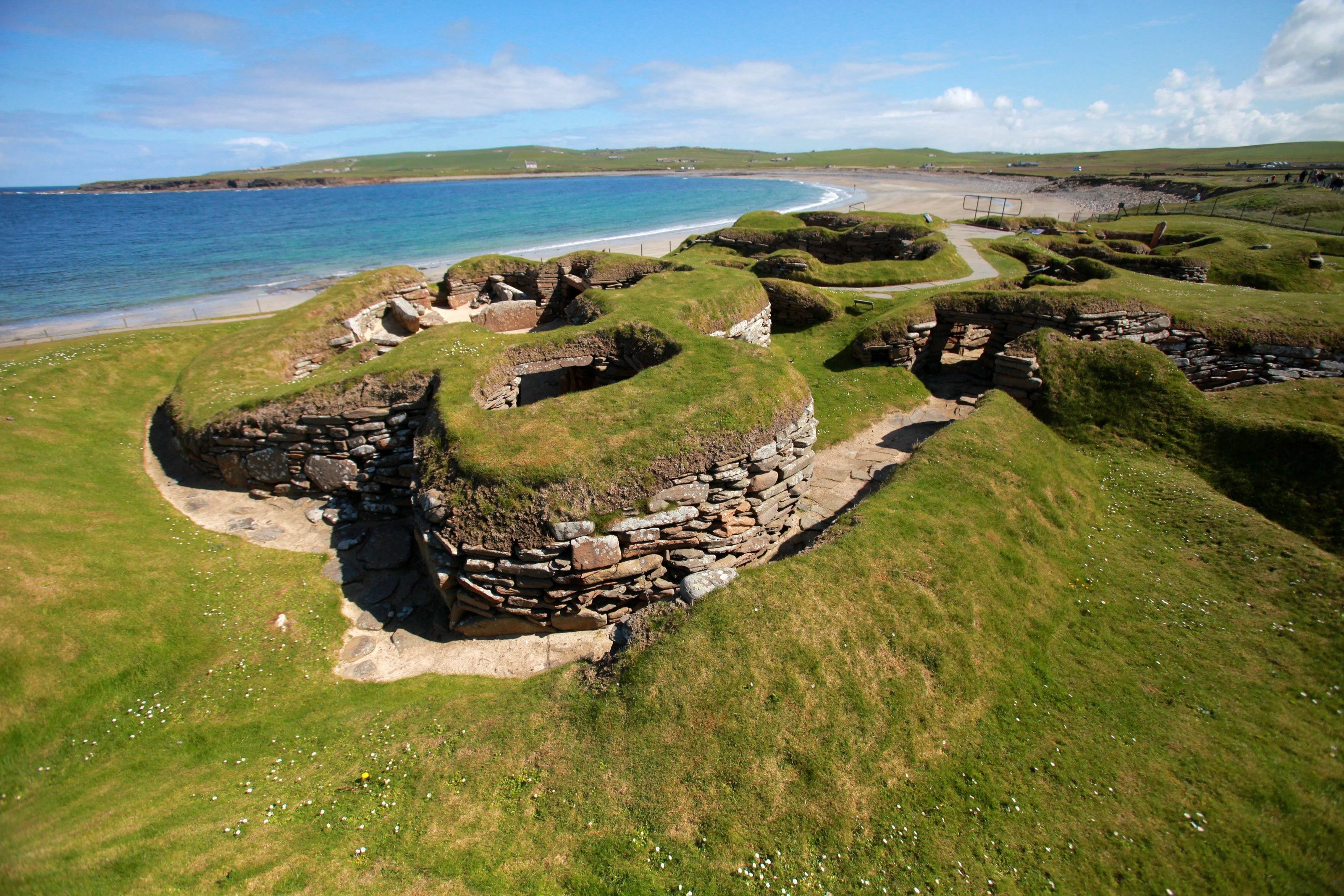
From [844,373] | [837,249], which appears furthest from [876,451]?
[837,249]

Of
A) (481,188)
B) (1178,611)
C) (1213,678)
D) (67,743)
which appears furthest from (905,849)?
(481,188)

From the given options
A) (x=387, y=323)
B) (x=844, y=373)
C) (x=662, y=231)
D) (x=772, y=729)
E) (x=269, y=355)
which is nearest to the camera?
(x=772, y=729)

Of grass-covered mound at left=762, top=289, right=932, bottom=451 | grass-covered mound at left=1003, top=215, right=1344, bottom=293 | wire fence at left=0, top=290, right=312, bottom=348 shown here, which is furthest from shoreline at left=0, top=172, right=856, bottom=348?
grass-covered mound at left=1003, top=215, right=1344, bottom=293

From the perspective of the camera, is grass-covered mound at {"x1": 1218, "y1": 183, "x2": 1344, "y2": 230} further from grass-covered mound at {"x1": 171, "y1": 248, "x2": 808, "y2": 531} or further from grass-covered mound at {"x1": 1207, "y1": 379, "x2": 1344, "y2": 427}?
grass-covered mound at {"x1": 171, "y1": 248, "x2": 808, "y2": 531}

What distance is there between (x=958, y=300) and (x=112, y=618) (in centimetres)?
2205

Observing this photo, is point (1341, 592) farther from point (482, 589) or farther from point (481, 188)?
point (481, 188)

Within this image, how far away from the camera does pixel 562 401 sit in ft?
37.9

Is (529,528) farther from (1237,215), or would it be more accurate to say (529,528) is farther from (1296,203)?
(1296,203)

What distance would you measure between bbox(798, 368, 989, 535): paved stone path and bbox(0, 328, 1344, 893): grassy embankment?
2199mm

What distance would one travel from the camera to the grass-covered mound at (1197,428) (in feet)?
35.1

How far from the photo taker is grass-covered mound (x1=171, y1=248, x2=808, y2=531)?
9398mm

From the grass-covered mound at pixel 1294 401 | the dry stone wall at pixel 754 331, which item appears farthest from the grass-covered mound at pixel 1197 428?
the dry stone wall at pixel 754 331

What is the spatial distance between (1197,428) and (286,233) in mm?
94160

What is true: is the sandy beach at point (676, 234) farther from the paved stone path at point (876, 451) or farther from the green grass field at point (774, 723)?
the green grass field at point (774, 723)
